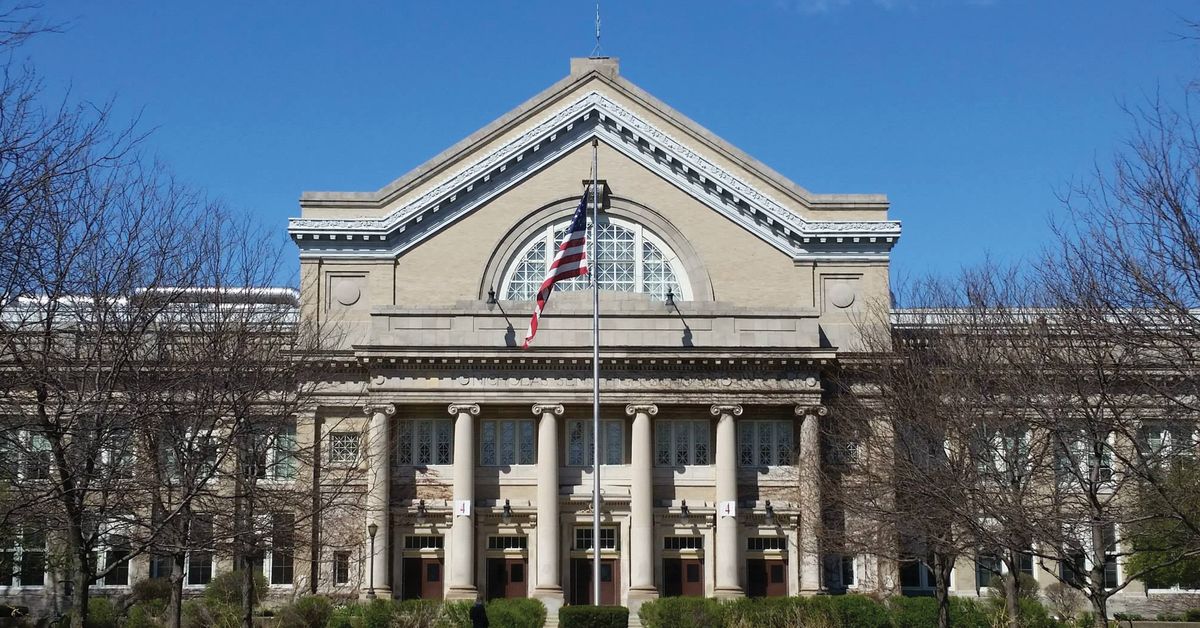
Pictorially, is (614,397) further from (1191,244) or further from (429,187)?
(1191,244)

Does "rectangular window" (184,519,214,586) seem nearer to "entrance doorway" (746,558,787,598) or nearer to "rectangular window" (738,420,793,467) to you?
"entrance doorway" (746,558,787,598)

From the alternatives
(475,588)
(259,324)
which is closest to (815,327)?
(475,588)

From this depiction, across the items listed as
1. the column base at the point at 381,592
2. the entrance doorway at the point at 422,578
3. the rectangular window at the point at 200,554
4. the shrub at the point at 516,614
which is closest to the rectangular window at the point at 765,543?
the shrub at the point at 516,614

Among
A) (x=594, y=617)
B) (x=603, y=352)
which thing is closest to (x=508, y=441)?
(x=603, y=352)

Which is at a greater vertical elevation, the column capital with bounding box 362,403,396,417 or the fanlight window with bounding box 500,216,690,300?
the fanlight window with bounding box 500,216,690,300

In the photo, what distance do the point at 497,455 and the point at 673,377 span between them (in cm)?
665

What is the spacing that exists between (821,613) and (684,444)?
406 inches

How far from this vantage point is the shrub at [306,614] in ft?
129

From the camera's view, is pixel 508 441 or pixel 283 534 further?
pixel 508 441

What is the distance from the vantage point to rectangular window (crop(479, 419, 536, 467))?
155 ft

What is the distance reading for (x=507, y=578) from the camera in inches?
1833

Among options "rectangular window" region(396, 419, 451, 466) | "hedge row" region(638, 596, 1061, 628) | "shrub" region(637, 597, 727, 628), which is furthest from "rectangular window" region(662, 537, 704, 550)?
"rectangular window" region(396, 419, 451, 466)

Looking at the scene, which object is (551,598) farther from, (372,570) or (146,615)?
(146,615)

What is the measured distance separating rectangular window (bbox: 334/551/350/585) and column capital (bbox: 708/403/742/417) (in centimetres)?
1312
